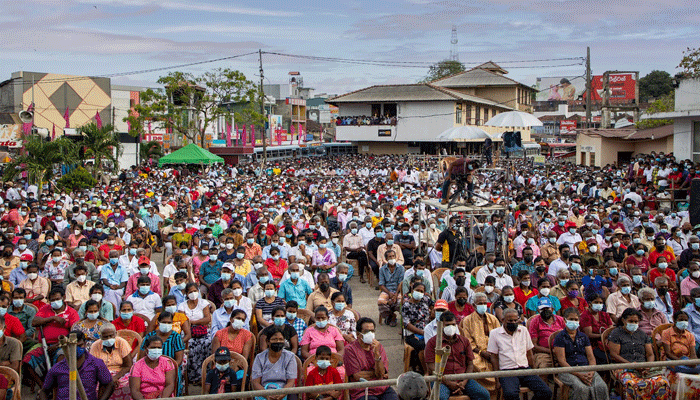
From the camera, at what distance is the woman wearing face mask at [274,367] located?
624 cm

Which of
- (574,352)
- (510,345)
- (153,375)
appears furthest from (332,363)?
(574,352)

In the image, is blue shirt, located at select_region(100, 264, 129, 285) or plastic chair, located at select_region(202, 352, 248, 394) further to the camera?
blue shirt, located at select_region(100, 264, 129, 285)

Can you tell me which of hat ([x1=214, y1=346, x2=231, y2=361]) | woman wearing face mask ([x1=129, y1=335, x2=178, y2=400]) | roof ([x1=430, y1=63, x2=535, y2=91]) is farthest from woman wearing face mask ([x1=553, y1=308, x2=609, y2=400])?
roof ([x1=430, y1=63, x2=535, y2=91])

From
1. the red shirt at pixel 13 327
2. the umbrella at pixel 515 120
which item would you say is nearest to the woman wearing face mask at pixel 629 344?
the umbrella at pixel 515 120

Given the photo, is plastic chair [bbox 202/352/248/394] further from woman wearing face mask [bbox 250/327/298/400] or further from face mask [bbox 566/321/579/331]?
face mask [bbox 566/321/579/331]

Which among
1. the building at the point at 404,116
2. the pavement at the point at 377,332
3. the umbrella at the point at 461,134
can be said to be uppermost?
the building at the point at 404,116

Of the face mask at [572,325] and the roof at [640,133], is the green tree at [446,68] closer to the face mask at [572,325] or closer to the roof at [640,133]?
the roof at [640,133]

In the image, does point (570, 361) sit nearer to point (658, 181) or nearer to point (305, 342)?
point (305, 342)

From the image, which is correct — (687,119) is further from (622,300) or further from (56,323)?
(56,323)

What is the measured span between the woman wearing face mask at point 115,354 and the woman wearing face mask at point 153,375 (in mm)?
382

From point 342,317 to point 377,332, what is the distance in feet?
5.73

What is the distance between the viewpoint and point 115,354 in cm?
668

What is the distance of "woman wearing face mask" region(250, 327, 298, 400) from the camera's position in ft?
20.5

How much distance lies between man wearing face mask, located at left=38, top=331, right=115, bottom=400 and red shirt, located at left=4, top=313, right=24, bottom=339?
1.21 meters
